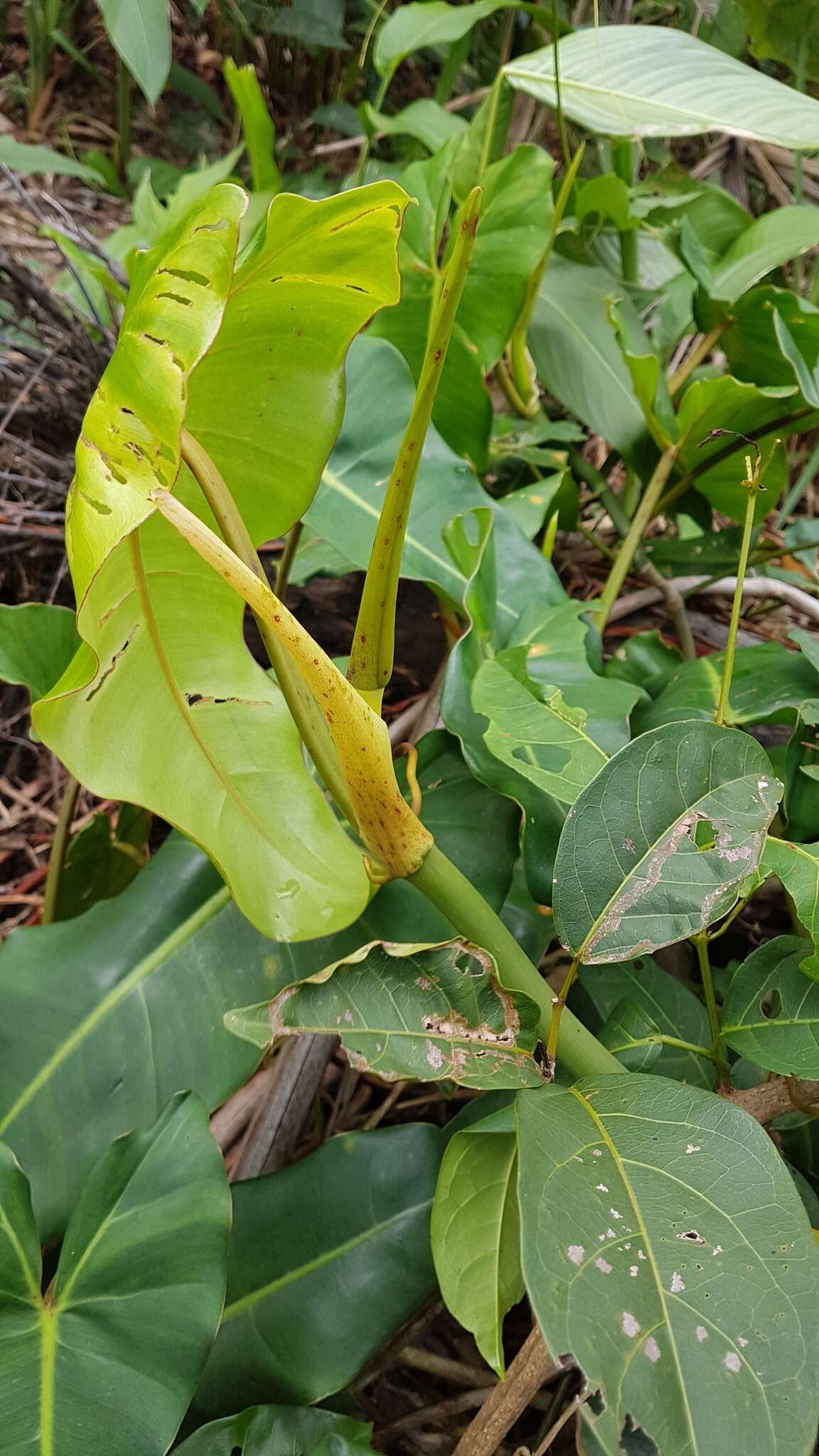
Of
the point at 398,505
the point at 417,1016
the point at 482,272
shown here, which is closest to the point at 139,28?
the point at 482,272

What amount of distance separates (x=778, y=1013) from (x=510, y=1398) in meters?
0.27

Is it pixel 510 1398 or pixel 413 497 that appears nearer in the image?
pixel 510 1398

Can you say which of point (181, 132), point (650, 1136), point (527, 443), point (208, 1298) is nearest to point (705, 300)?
point (527, 443)

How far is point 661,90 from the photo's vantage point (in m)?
0.94

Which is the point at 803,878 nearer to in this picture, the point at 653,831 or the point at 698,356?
the point at 653,831

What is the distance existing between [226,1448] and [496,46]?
2.19 meters

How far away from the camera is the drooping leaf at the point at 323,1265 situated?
22.4 inches

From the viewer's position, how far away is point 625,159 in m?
1.15

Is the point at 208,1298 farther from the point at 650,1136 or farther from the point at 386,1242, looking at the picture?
the point at 650,1136

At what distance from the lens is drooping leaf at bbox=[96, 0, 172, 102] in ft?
2.55

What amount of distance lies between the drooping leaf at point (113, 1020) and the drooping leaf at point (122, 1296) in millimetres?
59

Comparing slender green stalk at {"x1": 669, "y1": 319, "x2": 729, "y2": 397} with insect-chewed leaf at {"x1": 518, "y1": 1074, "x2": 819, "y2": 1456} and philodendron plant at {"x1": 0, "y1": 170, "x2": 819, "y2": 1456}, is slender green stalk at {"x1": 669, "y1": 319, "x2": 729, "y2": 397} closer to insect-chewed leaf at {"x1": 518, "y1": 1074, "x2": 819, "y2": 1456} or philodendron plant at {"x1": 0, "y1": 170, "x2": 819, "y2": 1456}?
philodendron plant at {"x1": 0, "y1": 170, "x2": 819, "y2": 1456}

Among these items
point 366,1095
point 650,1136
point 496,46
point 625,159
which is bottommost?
point 366,1095

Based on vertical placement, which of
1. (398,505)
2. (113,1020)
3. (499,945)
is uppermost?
(398,505)
